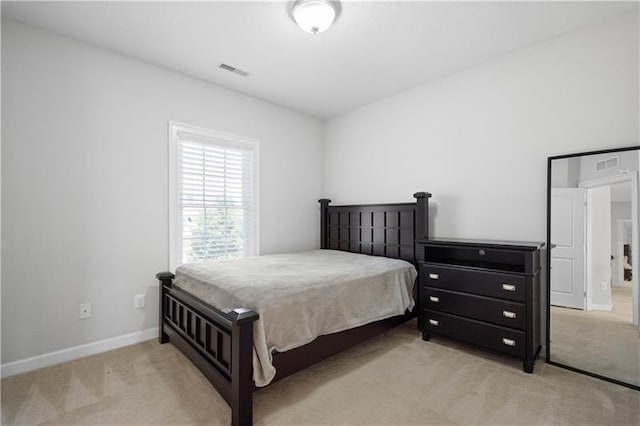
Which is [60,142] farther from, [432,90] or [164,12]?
[432,90]

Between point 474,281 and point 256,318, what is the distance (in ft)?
6.06

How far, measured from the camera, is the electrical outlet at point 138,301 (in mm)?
2751

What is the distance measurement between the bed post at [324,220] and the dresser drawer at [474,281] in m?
1.68

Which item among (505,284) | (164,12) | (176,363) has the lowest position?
(176,363)

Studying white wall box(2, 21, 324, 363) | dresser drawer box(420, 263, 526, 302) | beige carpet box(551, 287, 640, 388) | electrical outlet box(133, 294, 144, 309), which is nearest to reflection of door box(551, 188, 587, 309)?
beige carpet box(551, 287, 640, 388)

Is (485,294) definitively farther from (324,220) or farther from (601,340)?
(324,220)

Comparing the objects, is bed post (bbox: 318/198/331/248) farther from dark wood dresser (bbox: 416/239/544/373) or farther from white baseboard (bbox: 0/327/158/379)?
white baseboard (bbox: 0/327/158/379)

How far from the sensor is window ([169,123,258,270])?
3.02m

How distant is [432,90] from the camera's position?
3.24 metres

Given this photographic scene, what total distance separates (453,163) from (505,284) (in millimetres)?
1334

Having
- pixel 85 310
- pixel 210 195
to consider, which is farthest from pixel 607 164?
pixel 85 310

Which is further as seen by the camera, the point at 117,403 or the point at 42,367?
the point at 42,367

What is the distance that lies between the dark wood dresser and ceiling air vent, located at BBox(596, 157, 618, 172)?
0.71 m

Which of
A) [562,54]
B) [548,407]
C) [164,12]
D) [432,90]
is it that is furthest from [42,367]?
[562,54]
